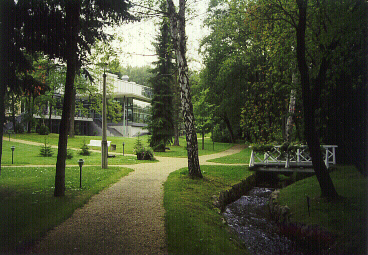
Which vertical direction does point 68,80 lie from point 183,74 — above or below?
below

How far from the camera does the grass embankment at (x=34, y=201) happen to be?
15.6 ft

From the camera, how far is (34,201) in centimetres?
700

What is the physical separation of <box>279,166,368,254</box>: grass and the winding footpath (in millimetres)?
3798

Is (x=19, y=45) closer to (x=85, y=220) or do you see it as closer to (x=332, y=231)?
(x=85, y=220)

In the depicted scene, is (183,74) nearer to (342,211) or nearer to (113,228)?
(113,228)

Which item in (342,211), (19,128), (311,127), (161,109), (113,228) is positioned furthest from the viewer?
(19,128)

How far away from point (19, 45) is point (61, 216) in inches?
193

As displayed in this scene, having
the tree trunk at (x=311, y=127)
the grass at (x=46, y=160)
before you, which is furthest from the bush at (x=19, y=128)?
the tree trunk at (x=311, y=127)

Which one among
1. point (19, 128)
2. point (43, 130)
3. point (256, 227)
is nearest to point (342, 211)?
point (256, 227)

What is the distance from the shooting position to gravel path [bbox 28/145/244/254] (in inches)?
169

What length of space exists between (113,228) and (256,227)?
412 cm

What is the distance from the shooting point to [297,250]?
5.95 metres

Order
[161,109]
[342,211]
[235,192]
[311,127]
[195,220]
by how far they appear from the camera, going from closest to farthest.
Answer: [195,220] → [342,211] → [311,127] → [235,192] → [161,109]

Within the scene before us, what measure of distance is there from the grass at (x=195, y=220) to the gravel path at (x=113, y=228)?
258mm
